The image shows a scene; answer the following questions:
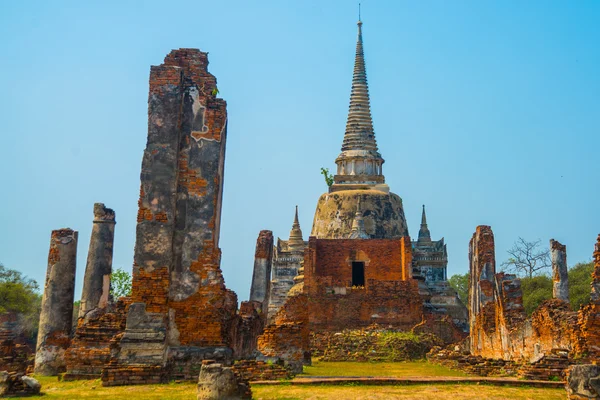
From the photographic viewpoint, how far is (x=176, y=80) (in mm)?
13875

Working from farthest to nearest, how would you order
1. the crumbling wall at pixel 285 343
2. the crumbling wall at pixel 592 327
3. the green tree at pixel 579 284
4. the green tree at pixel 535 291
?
the green tree at pixel 535 291
the green tree at pixel 579 284
the crumbling wall at pixel 285 343
the crumbling wall at pixel 592 327

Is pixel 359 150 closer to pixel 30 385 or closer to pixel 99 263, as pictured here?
pixel 99 263

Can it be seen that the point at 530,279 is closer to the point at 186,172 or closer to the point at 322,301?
the point at 322,301

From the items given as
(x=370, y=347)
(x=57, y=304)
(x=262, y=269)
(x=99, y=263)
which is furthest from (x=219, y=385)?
(x=370, y=347)

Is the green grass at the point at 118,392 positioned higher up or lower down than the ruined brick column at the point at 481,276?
lower down

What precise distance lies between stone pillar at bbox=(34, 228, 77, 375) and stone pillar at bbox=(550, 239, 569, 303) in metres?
12.9

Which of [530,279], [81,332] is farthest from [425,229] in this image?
[81,332]

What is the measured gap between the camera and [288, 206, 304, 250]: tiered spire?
43.6 meters

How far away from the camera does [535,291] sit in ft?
141

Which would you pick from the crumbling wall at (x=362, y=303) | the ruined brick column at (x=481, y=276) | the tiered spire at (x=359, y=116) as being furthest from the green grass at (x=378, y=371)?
the tiered spire at (x=359, y=116)

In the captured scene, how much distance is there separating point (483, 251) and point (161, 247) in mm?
14527

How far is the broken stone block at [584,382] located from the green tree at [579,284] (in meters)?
28.5

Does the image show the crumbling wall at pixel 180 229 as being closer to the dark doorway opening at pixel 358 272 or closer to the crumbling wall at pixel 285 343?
the crumbling wall at pixel 285 343

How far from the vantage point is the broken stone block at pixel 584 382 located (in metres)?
9.40
